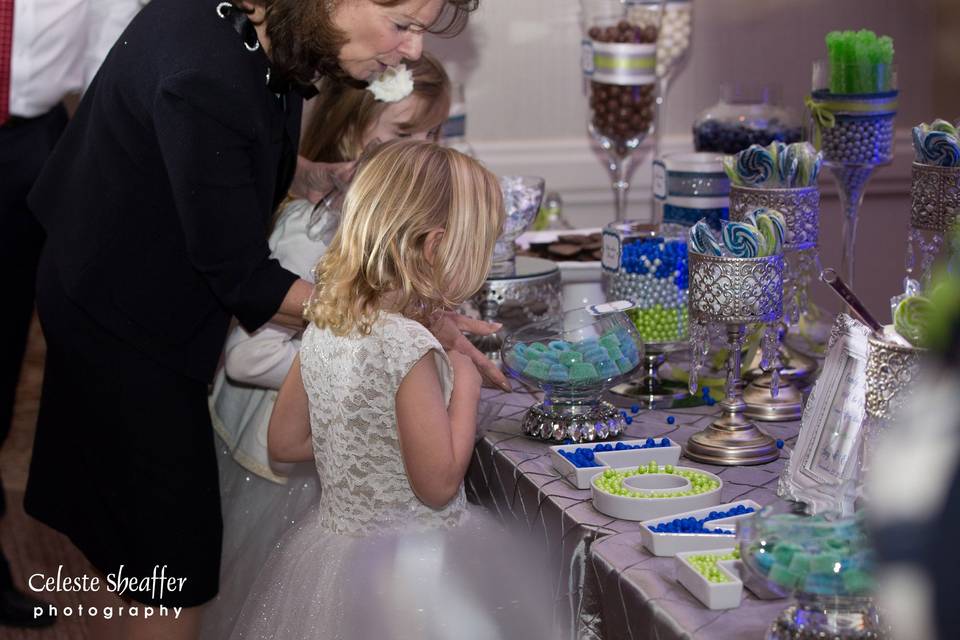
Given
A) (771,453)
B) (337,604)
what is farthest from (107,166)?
(771,453)

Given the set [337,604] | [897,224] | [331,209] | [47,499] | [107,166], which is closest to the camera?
[337,604]

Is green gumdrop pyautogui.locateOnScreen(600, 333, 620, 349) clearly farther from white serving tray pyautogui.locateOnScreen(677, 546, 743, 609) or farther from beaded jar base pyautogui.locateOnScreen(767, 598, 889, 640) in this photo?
beaded jar base pyautogui.locateOnScreen(767, 598, 889, 640)

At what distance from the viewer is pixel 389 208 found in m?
1.51

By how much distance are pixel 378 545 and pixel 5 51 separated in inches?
58.3

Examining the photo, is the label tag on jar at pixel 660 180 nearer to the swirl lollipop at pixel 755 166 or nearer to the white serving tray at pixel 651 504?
the swirl lollipop at pixel 755 166

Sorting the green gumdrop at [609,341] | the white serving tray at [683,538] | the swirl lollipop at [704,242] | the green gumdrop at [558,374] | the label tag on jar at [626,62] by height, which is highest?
the label tag on jar at [626,62]

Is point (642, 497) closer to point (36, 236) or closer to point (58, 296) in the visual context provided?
point (58, 296)

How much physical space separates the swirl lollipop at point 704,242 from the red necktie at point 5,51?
1591mm

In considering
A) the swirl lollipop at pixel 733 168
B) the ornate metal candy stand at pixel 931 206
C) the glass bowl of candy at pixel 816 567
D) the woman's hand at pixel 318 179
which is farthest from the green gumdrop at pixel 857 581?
the woman's hand at pixel 318 179

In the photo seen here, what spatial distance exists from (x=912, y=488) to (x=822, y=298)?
2.77 m

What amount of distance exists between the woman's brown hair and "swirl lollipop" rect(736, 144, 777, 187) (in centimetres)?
46

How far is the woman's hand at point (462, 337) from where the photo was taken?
1.65 meters

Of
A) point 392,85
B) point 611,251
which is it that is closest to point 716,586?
point 611,251

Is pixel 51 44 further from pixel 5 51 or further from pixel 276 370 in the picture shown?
pixel 276 370
